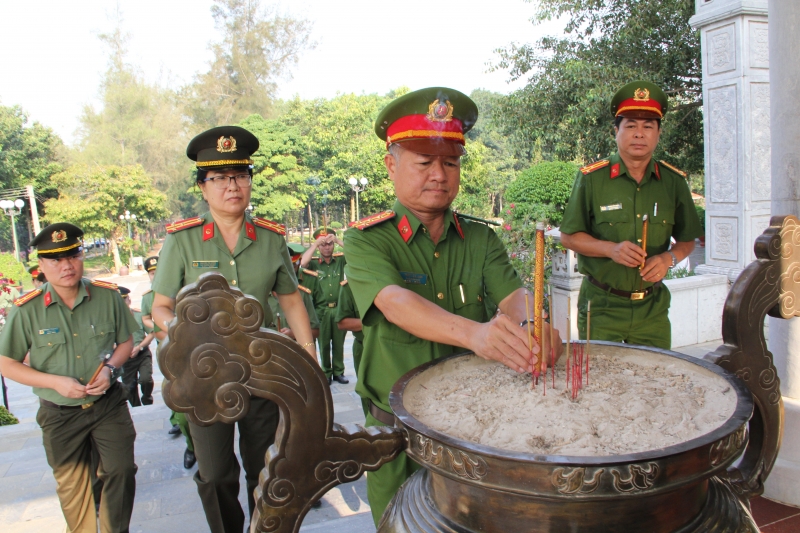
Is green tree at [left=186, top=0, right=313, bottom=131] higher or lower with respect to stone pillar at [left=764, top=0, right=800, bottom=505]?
higher

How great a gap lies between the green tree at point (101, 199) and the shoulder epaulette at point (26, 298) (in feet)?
91.2

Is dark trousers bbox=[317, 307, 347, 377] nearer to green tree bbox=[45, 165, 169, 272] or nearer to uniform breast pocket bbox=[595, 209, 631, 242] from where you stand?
uniform breast pocket bbox=[595, 209, 631, 242]

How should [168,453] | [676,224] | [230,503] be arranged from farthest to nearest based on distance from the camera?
[168,453] < [676,224] < [230,503]

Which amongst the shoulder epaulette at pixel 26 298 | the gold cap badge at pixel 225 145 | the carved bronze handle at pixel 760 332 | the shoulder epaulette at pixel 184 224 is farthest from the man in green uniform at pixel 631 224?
the shoulder epaulette at pixel 26 298

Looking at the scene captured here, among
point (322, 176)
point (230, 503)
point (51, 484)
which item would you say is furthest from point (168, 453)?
point (322, 176)

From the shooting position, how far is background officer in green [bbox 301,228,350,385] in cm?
688

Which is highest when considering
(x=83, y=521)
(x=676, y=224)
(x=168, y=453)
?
(x=676, y=224)

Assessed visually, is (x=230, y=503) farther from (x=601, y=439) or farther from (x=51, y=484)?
(x=51, y=484)

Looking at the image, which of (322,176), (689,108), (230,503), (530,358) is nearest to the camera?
(530,358)

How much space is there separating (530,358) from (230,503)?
1.91 meters

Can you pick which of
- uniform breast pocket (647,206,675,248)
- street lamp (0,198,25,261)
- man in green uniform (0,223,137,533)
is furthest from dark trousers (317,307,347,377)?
street lamp (0,198,25,261)

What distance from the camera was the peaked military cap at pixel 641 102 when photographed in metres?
2.87

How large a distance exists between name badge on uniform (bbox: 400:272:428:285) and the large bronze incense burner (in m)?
0.53

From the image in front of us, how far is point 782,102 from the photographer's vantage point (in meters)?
2.75
